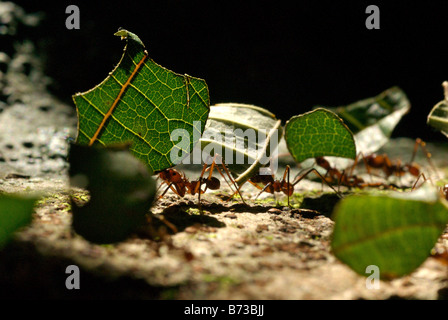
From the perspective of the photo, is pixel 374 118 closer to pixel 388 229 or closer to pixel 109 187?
pixel 388 229

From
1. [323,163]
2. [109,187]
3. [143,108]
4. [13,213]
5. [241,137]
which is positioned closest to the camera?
[13,213]

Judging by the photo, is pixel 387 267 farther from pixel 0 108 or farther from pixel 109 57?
pixel 109 57

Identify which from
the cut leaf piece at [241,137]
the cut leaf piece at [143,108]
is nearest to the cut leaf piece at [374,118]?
the cut leaf piece at [241,137]

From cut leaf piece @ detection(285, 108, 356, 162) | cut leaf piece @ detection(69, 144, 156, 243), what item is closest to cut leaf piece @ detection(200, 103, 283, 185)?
cut leaf piece @ detection(285, 108, 356, 162)

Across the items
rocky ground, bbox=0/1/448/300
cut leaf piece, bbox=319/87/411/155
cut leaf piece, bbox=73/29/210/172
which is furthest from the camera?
cut leaf piece, bbox=319/87/411/155

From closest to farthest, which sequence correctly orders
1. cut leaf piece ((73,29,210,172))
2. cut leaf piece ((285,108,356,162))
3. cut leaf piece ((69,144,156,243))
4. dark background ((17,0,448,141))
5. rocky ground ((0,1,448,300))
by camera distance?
rocky ground ((0,1,448,300)) → cut leaf piece ((69,144,156,243)) → cut leaf piece ((73,29,210,172)) → cut leaf piece ((285,108,356,162)) → dark background ((17,0,448,141))

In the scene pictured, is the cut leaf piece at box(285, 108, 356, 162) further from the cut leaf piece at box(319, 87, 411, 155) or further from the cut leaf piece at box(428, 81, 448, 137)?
the cut leaf piece at box(319, 87, 411, 155)

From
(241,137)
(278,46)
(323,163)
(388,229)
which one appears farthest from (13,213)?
(278,46)
